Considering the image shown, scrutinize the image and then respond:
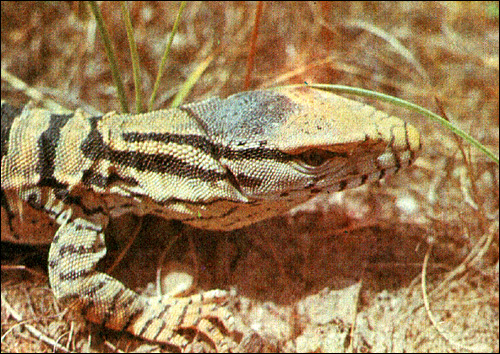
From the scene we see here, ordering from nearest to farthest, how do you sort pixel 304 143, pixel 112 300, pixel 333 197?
1. pixel 304 143
2. pixel 112 300
3. pixel 333 197

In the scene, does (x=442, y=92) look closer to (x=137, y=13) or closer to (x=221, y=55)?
(x=221, y=55)

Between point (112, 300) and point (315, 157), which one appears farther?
point (112, 300)

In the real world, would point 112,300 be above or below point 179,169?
below

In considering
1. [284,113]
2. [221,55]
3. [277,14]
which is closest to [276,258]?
[284,113]

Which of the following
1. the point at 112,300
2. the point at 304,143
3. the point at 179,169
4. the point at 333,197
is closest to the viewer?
the point at 304,143

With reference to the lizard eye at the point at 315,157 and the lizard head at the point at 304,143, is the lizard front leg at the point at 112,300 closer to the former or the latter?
the lizard head at the point at 304,143

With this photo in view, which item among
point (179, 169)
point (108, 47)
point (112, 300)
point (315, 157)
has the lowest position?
point (112, 300)

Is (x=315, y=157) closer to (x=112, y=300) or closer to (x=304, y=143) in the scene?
(x=304, y=143)

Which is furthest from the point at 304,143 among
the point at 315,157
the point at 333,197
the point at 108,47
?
the point at 108,47
